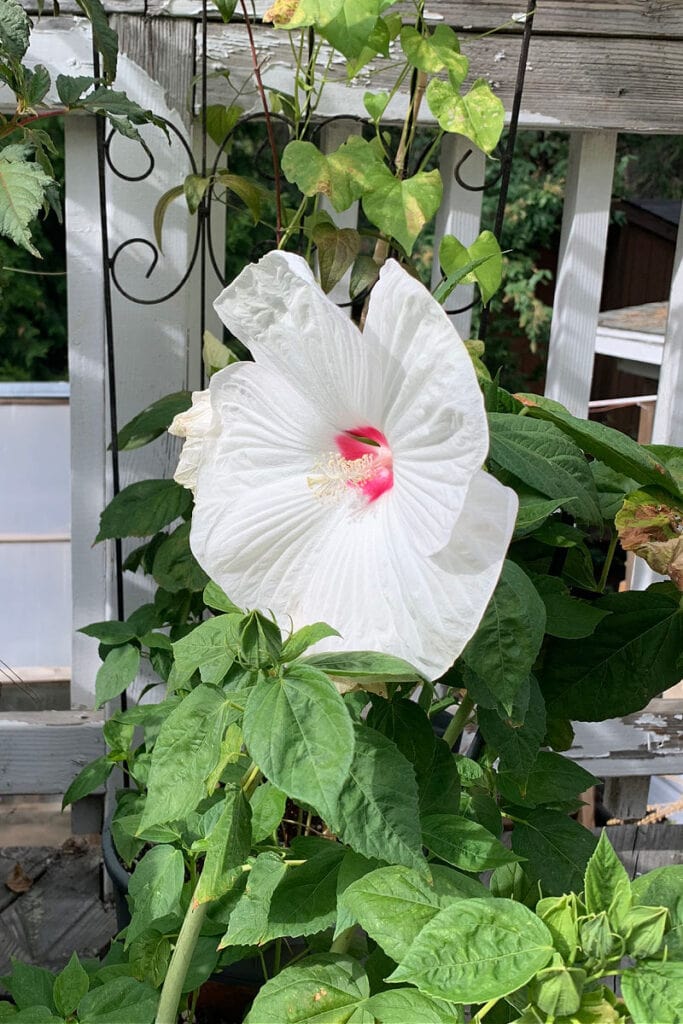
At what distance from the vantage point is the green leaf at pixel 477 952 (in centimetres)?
51

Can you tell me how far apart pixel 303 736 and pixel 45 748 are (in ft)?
4.25

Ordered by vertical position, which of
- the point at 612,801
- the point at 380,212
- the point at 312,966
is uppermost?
the point at 380,212

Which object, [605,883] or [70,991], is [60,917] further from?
[605,883]

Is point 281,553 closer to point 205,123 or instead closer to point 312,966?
point 312,966

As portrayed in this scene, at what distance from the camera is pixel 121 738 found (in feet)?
4.62

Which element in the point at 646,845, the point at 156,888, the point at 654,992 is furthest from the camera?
the point at 646,845

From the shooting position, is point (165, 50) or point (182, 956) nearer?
point (182, 956)

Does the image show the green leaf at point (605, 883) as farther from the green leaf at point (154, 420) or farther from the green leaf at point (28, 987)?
the green leaf at point (154, 420)

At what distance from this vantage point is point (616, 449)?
2.24 ft

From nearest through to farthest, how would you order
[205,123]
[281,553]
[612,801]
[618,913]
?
1. [618,913]
2. [281,553]
3. [205,123]
4. [612,801]

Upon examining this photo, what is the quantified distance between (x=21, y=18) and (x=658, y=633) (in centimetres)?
70

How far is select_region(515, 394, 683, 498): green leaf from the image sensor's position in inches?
27.2

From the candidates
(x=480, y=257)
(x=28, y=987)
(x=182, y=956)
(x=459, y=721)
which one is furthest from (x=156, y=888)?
(x=480, y=257)

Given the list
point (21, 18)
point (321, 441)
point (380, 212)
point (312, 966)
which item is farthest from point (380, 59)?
point (312, 966)
